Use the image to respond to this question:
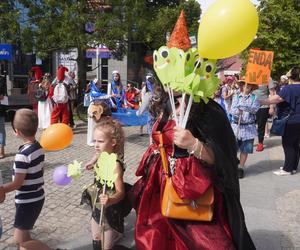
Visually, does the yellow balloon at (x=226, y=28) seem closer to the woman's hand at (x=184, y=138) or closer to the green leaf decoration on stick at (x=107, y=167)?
the woman's hand at (x=184, y=138)

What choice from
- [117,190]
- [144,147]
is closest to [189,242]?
[117,190]

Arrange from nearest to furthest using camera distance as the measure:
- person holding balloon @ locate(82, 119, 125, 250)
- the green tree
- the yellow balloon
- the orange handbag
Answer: the yellow balloon → the orange handbag → person holding balloon @ locate(82, 119, 125, 250) → the green tree

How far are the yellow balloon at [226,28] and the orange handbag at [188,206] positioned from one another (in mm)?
853

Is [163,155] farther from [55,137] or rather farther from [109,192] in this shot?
[55,137]

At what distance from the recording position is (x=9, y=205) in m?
4.74

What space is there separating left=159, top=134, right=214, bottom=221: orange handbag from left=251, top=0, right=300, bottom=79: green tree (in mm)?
19307

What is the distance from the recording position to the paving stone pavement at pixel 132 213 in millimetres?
3928

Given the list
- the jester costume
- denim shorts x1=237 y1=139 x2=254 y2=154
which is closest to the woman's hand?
the jester costume

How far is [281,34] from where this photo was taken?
2056 cm

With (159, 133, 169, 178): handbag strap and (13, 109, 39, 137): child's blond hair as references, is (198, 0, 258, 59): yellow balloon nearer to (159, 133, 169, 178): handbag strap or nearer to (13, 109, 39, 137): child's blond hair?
(159, 133, 169, 178): handbag strap

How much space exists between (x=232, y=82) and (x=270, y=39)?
7.30 m

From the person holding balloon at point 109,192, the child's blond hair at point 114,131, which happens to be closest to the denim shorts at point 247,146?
the person holding balloon at point 109,192

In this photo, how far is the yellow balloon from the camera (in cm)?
212

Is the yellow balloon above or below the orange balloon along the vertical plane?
above
